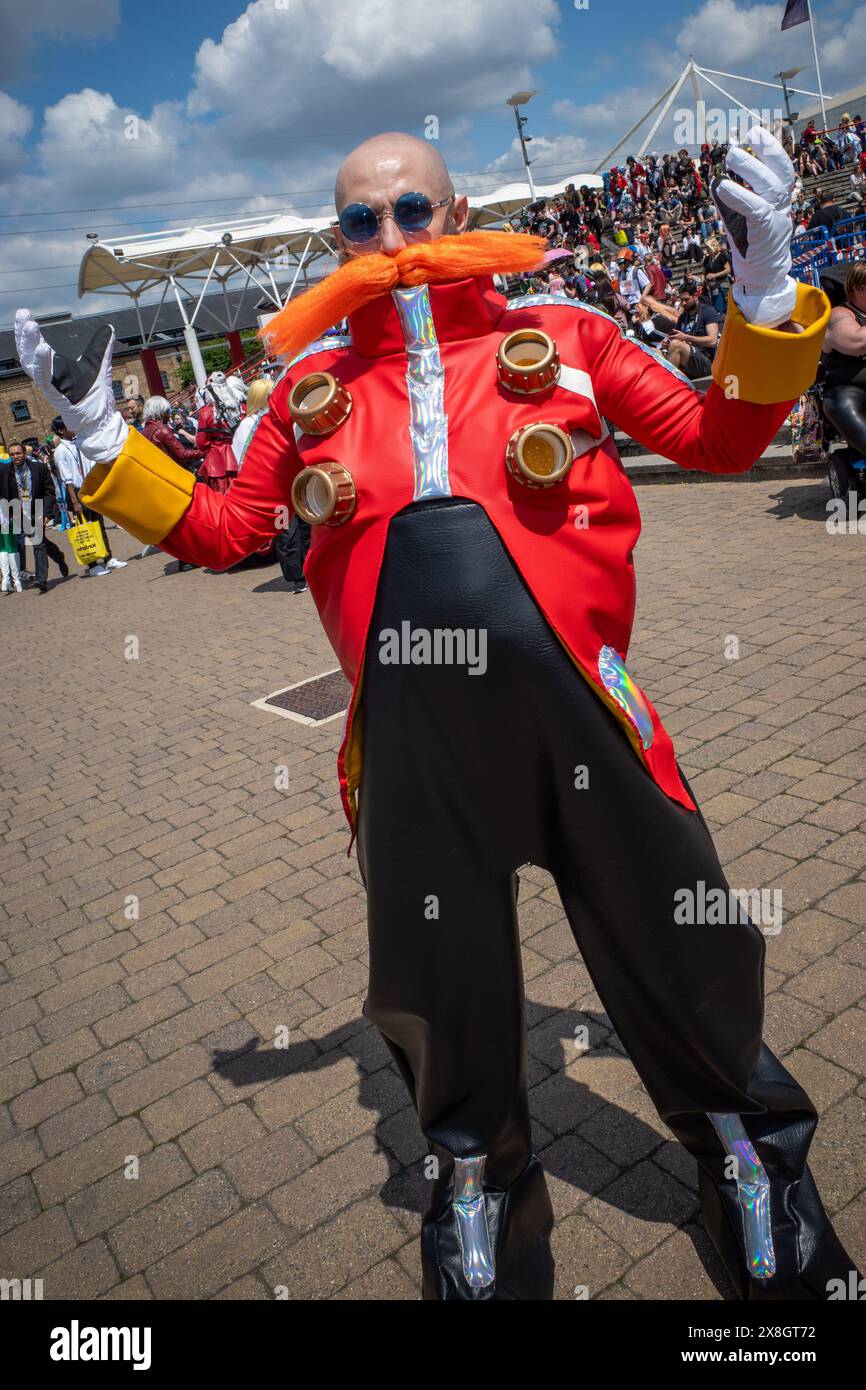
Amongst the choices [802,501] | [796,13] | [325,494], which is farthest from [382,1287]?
[796,13]

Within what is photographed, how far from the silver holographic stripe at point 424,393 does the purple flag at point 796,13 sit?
30.2m

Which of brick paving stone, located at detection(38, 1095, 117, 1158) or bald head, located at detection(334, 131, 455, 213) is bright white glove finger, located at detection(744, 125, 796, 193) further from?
brick paving stone, located at detection(38, 1095, 117, 1158)

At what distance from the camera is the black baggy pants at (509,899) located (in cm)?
188

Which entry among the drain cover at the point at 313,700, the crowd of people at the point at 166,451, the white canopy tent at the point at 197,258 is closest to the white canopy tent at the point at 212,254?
the white canopy tent at the point at 197,258

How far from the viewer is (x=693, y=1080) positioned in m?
2.10

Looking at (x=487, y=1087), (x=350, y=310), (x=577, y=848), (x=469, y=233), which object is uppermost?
(x=469, y=233)

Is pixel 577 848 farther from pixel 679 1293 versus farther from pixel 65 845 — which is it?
pixel 65 845

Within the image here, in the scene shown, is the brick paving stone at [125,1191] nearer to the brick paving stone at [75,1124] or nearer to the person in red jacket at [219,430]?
the brick paving stone at [75,1124]

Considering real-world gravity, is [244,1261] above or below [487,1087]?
below

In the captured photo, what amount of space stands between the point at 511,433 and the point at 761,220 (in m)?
0.55

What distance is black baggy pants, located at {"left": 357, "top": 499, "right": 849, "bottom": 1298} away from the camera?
6.18ft
